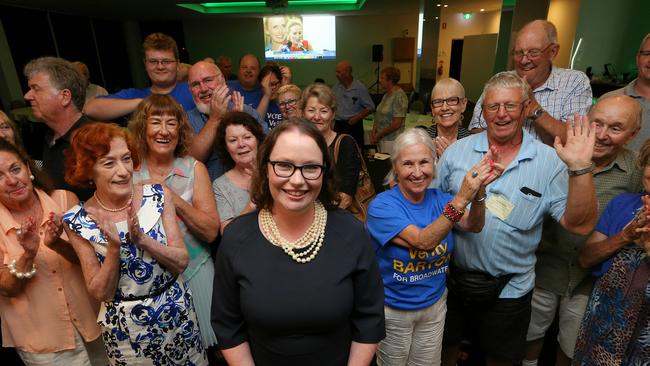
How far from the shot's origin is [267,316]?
116cm

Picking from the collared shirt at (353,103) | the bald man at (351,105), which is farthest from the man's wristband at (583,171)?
the collared shirt at (353,103)

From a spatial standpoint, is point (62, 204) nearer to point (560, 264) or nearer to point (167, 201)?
point (167, 201)

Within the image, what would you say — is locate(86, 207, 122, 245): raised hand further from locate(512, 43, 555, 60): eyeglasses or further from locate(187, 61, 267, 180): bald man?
locate(512, 43, 555, 60): eyeglasses

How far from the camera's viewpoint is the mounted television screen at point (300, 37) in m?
12.1

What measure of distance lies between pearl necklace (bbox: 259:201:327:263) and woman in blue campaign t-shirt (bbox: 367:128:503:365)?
469 millimetres

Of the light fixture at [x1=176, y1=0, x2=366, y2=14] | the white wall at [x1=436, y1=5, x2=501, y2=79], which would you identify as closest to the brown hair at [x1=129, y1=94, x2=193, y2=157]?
the light fixture at [x1=176, y1=0, x2=366, y2=14]

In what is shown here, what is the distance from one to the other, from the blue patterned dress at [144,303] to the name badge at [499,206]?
1463 mm

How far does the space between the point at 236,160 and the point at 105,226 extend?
2.41ft

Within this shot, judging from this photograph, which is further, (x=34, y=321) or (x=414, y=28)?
(x=414, y=28)

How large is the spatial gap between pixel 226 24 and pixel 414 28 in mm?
6624

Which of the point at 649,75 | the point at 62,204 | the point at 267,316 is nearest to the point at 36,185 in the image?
the point at 62,204

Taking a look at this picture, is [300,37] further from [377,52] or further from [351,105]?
[351,105]

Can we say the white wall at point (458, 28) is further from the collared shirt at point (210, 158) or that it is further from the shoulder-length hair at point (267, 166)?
the shoulder-length hair at point (267, 166)

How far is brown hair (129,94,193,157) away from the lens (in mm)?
1748
